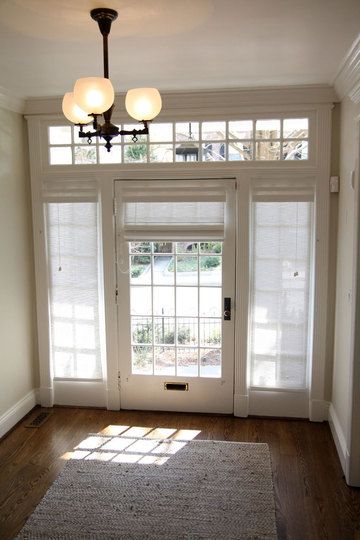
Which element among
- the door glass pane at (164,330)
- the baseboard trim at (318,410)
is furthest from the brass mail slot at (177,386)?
the baseboard trim at (318,410)

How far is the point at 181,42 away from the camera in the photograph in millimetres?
2535

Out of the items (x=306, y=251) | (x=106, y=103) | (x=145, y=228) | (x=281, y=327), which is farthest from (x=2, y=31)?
(x=281, y=327)

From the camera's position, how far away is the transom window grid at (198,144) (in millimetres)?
3658

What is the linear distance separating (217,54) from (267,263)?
168cm

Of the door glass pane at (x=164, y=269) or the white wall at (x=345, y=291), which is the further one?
the door glass pane at (x=164, y=269)

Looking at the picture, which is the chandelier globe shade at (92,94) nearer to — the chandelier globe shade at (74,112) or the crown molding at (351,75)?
the chandelier globe shade at (74,112)

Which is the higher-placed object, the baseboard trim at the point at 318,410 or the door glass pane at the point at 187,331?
the door glass pane at the point at 187,331

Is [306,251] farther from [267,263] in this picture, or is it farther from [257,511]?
[257,511]

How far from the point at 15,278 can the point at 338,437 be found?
286 cm

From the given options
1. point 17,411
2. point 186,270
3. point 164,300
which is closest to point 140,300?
point 164,300

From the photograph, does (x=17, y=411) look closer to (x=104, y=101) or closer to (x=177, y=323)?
(x=177, y=323)

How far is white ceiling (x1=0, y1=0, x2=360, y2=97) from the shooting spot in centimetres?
212

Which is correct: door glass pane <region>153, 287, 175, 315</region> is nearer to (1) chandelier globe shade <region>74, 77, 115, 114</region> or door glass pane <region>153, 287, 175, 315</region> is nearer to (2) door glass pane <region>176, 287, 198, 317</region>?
(2) door glass pane <region>176, 287, 198, 317</region>

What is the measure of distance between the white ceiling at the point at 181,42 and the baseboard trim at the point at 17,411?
8.46ft
